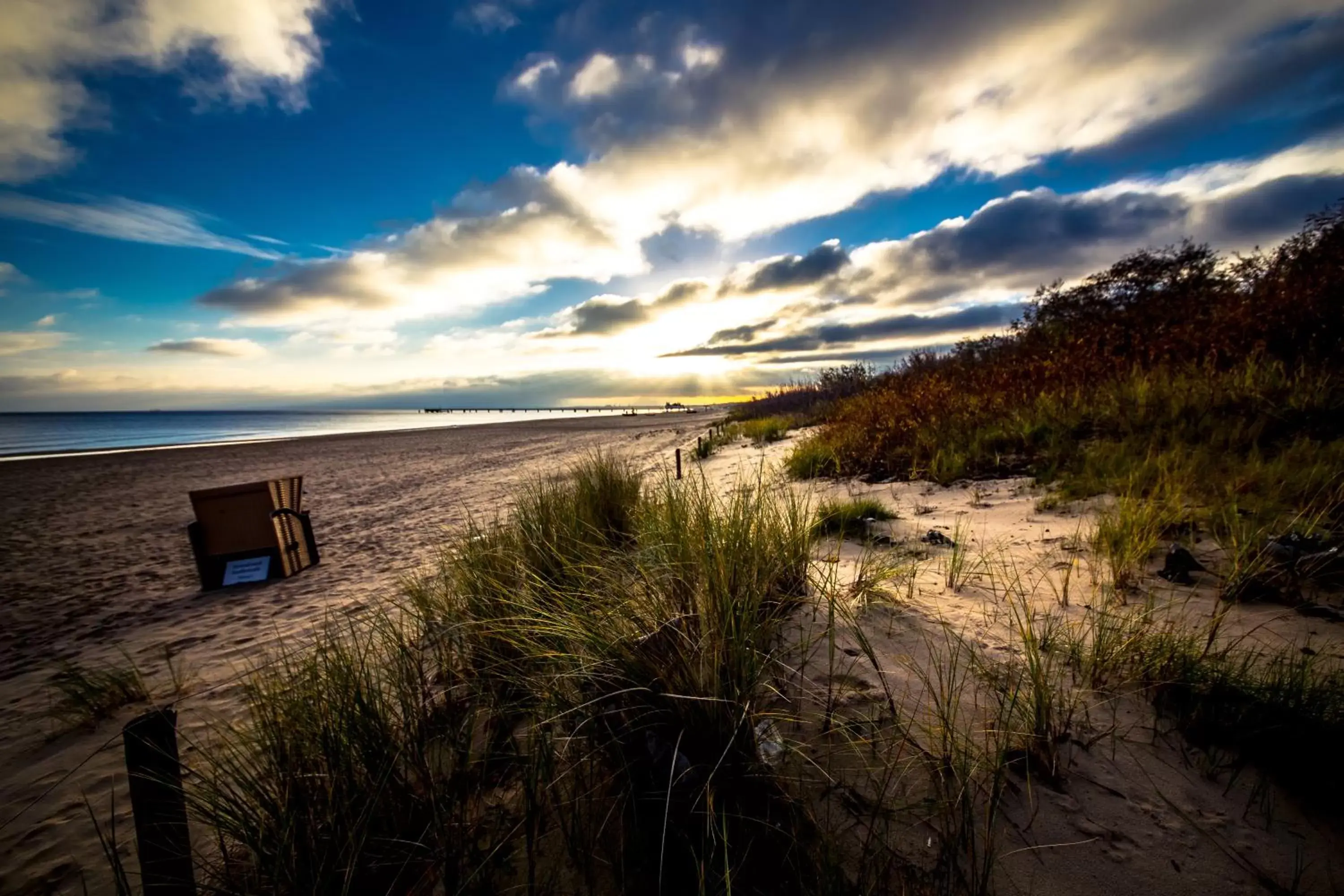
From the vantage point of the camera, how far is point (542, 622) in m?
2.24

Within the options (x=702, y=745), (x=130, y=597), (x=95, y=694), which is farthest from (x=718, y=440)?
(x=702, y=745)

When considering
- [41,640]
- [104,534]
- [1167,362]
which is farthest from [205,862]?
[104,534]

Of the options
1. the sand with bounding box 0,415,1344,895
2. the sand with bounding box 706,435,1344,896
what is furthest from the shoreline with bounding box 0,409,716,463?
the sand with bounding box 706,435,1344,896

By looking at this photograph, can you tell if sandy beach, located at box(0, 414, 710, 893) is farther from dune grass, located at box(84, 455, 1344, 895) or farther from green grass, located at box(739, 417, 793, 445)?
green grass, located at box(739, 417, 793, 445)

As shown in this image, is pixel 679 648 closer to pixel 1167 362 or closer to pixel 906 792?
pixel 906 792

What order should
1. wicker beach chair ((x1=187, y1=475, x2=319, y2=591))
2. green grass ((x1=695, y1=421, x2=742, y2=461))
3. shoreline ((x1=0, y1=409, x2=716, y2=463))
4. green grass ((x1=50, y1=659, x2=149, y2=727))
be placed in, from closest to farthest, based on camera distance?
green grass ((x1=50, y1=659, x2=149, y2=727)) < wicker beach chair ((x1=187, y1=475, x2=319, y2=591)) < green grass ((x1=695, y1=421, x2=742, y2=461)) < shoreline ((x1=0, y1=409, x2=716, y2=463))

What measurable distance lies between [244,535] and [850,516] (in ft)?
20.3

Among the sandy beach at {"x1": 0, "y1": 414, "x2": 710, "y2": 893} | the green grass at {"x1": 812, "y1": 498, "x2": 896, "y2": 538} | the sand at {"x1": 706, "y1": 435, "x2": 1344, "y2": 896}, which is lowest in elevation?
the sandy beach at {"x1": 0, "y1": 414, "x2": 710, "y2": 893}

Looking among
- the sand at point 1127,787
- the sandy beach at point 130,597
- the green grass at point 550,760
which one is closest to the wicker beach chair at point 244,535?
the sandy beach at point 130,597

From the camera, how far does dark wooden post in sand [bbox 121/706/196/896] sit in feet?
4.39

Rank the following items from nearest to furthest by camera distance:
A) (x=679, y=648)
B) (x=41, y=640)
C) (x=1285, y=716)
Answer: (x=1285, y=716) → (x=679, y=648) → (x=41, y=640)

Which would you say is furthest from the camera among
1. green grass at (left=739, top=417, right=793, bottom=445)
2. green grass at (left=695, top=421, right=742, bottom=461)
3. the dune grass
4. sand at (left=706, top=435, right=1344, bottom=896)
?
green grass at (left=739, top=417, right=793, bottom=445)

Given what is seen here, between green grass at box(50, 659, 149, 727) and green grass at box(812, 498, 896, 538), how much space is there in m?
4.61

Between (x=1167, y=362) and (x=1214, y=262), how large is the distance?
5271mm
